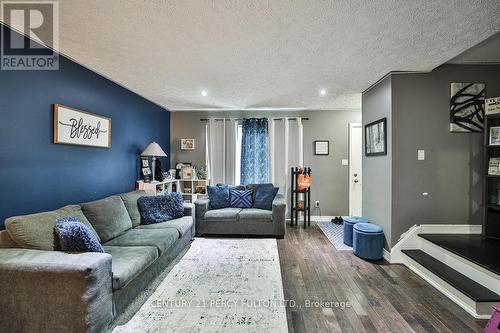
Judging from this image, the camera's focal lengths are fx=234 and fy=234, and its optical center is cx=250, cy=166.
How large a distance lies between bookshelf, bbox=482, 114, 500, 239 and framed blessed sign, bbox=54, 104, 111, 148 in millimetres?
4789

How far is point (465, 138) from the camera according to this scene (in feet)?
9.85

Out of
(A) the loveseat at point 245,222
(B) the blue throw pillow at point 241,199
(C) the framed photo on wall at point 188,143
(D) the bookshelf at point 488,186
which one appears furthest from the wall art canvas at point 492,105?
(C) the framed photo on wall at point 188,143

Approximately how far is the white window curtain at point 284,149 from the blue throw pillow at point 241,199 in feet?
2.78

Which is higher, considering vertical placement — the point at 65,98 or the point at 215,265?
the point at 65,98

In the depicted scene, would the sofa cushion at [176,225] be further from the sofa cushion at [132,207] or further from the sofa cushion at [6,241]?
the sofa cushion at [6,241]

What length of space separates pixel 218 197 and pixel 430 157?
3361mm

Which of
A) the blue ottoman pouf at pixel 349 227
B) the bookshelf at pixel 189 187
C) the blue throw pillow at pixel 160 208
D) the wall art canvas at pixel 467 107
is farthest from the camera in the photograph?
the bookshelf at pixel 189 187

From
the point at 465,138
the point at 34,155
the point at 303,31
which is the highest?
the point at 303,31

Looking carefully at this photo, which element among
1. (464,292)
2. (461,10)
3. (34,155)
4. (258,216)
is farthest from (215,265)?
(461,10)

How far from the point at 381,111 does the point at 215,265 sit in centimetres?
309

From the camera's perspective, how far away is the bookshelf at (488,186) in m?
2.75

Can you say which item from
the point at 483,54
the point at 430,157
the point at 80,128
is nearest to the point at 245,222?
the point at 80,128

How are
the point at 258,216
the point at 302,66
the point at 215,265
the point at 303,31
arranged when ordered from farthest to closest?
the point at 258,216 → the point at 215,265 → the point at 302,66 → the point at 303,31

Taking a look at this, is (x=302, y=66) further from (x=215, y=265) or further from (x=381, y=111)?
(x=215, y=265)
